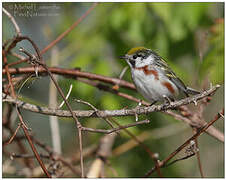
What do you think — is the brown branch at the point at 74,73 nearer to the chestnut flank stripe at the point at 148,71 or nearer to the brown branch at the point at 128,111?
the chestnut flank stripe at the point at 148,71

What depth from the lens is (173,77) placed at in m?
2.80

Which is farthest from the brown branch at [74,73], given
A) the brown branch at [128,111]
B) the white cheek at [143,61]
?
the brown branch at [128,111]

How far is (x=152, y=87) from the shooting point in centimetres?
Result: 271

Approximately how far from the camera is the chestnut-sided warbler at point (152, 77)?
2.69 meters

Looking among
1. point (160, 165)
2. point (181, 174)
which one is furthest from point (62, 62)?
point (160, 165)

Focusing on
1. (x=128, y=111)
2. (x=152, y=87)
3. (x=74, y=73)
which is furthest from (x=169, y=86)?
(x=128, y=111)

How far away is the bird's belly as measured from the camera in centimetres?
268

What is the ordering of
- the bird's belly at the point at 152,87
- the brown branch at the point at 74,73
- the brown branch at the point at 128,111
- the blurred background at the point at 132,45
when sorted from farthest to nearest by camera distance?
the blurred background at the point at 132,45, the bird's belly at the point at 152,87, the brown branch at the point at 74,73, the brown branch at the point at 128,111

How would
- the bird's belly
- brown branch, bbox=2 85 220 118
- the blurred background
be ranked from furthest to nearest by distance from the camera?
1. the blurred background
2. the bird's belly
3. brown branch, bbox=2 85 220 118

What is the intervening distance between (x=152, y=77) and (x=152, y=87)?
0.12 m

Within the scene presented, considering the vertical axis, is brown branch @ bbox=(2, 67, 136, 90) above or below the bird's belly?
above

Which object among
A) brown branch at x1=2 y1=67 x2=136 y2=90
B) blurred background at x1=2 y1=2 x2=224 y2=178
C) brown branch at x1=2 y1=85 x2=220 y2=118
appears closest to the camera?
brown branch at x1=2 y1=85 x2=220 y2=118

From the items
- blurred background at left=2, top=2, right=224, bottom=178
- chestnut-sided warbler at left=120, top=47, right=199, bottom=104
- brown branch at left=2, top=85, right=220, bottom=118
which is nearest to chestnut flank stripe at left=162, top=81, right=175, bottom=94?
chestnut-sided warbler at left=120, top=47, right=199, bottom=104

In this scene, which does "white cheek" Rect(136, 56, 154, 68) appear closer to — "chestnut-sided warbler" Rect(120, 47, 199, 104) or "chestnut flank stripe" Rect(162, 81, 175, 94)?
"chestnut-sided warbler" Rect(120, 47, 199, 104)
